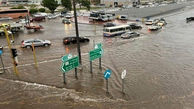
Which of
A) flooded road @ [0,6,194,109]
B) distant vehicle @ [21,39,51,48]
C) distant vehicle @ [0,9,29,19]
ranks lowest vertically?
flooded road @ [0,6,194,109]

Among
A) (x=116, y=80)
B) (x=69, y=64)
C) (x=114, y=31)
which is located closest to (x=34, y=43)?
(x=69, y=64)

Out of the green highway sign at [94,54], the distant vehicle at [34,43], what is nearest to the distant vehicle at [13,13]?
the distant vehicle at [34,43]

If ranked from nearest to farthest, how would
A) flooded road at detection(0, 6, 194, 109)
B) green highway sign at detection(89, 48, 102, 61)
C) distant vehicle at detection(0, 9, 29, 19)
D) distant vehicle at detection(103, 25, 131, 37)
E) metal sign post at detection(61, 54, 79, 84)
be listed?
flooded road at detection(0, 6, 194, 109) → metal sign post at detection(61, 54, 79, 84) → green highway sign at detection(89, 48, 102, 61) → distant vehicle at detection(103, 25, 131, 37) → distant vehicle at detection(0, 9, 29, 19)

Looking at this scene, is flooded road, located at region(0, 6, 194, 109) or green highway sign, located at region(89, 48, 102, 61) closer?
flooded road, located at region(0, 6, 194, 109)

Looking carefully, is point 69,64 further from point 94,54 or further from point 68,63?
point 94,54

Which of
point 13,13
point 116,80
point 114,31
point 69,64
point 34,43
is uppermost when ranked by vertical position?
→ point 13,13

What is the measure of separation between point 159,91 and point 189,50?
582 inches

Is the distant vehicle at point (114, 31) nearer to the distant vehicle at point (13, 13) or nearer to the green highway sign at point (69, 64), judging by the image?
the green highway sign at point (69, 64)

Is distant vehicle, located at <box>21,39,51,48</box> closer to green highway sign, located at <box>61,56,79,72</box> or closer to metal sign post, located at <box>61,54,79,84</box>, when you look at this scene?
metal sign post, located at <box>61,54,79,84</box>

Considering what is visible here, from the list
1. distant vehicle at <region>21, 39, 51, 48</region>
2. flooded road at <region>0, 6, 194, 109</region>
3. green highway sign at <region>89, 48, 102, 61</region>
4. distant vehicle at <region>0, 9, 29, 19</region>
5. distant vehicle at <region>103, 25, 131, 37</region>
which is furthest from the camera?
distant vehicle at <region>0, 9, 29, 19</region>

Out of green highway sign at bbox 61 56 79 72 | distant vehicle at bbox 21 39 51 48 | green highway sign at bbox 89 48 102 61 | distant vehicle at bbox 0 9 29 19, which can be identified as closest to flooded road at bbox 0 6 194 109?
distant vehicle at bbox 21 39 51 48

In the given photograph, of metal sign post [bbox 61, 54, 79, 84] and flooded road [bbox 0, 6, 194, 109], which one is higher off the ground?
metal sign post [bbox 61, 54, 79, 84]

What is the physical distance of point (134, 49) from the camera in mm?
27750

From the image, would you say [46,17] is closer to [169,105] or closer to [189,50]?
[189,50]
